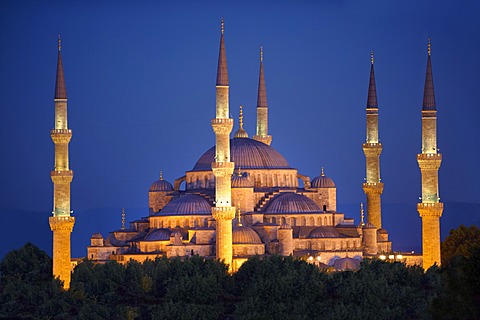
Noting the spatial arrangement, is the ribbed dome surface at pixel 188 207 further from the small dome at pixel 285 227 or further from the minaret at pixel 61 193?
the minaret at pixel 61 193

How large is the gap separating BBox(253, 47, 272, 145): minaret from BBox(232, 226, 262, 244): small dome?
11.5 meters

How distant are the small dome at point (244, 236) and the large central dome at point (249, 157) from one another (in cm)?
591

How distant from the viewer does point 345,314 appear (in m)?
60.5

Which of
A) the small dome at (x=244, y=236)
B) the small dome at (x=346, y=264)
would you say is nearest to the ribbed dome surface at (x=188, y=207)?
the small dome at (x=244, y=236)

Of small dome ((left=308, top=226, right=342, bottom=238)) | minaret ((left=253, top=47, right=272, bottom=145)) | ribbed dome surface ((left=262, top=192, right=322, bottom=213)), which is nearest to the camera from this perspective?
small dome ((left=308, top=226, right=342, bottom=238))

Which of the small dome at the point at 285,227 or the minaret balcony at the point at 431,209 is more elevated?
the minaret balcony at the point at 431,209

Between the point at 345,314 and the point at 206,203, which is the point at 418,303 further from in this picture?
the point at 206,203

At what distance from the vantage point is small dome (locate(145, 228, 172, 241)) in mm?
73000

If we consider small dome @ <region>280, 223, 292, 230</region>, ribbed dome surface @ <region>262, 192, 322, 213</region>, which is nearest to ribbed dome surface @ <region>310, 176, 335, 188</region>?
ribbed dome surface @ <region>262, 192, 322, 213</region>

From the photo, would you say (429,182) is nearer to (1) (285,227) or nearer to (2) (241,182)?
(1) (285,227)

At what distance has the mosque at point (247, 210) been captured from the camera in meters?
70.2

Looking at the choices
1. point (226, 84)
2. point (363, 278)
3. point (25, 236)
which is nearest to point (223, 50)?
point (226, 84)

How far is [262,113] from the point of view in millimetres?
82562

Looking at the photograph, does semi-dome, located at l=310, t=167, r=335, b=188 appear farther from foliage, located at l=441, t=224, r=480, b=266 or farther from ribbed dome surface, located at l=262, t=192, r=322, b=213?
foliage, located at l=441, t=224, r=480, b=266
